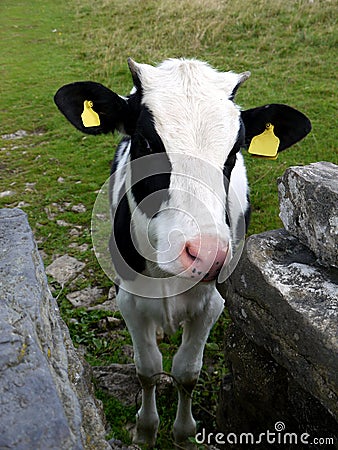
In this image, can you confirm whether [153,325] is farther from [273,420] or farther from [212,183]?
[212,183]

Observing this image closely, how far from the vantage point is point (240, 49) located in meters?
10.0

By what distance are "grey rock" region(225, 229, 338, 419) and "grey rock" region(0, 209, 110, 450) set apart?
32.2 inches

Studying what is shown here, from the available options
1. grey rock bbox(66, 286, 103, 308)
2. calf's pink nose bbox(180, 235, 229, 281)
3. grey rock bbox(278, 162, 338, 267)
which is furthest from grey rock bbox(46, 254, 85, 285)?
calf's pink nose bbox(180, 235, 229, 281)

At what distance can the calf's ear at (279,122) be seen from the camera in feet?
10.0

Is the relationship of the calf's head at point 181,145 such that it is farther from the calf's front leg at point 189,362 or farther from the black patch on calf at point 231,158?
the calf's front leg at point 189,362

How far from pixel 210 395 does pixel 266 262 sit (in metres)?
1.43

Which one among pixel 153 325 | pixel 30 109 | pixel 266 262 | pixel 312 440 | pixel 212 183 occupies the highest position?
pixel 212 183

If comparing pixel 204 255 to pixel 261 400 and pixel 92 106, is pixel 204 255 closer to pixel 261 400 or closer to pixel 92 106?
pixel 261 400

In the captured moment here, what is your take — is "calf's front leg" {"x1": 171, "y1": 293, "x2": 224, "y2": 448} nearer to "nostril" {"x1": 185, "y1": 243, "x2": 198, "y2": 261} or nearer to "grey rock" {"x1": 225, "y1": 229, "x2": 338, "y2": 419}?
"grey rock" {"x1": 225, "y1": 229, "x2": 338, "y2": 419}

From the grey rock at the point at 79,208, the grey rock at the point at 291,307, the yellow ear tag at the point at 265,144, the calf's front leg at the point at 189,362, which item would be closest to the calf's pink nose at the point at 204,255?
the grey rock at the point at 291,307

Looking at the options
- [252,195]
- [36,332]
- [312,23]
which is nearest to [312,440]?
[36,332]

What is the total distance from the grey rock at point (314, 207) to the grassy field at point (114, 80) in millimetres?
1485

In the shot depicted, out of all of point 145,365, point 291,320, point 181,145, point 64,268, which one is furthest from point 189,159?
point 64,268

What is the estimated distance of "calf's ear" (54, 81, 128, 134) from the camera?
277 centimetres
